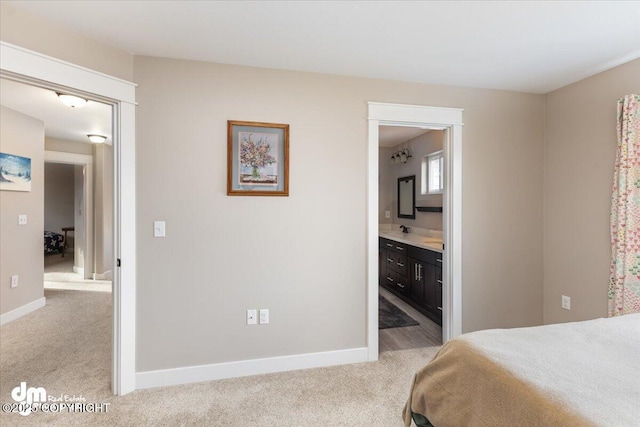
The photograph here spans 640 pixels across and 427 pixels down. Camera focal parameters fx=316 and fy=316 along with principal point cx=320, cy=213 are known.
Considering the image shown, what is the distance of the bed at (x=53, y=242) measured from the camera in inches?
294

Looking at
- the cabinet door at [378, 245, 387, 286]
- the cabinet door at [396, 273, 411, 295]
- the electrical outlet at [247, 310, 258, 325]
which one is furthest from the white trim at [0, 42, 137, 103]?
the cabinet door at [378, 245, 387, 286]

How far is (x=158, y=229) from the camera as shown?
2.29 m

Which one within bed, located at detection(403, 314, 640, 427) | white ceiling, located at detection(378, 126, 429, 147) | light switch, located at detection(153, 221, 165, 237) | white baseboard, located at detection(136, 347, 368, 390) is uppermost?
white ceiling, located at detection(378, 126, 429, 147)

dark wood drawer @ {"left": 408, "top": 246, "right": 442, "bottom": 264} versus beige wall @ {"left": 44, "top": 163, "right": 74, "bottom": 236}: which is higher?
beige wall @ {"left": 44, "top": 163, "right": 74, "bottom": 236}

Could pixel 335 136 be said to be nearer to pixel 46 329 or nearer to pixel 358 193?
pixel 358 193

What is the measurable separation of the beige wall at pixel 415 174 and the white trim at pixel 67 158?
5.08m

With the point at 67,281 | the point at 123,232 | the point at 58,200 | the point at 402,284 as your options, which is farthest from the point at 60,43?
the point at 58,200

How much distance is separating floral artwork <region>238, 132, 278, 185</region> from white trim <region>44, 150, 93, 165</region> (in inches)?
172

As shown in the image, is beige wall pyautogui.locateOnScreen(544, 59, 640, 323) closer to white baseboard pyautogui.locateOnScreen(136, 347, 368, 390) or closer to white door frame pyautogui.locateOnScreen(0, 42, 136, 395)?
white baseboard pyautogui.locateOnScreen(136, 347, 368, 390)

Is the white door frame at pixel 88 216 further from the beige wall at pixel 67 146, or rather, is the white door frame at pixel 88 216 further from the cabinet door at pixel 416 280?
the cabinet door at pixel 416 280

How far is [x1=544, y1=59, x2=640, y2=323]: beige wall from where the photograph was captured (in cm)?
248

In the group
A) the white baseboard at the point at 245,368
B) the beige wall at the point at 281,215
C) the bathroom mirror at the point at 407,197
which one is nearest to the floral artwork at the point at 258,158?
the beige wall at the point at 281,215

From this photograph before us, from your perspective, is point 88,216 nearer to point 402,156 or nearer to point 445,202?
point 402,156

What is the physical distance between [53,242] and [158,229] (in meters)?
7.51
